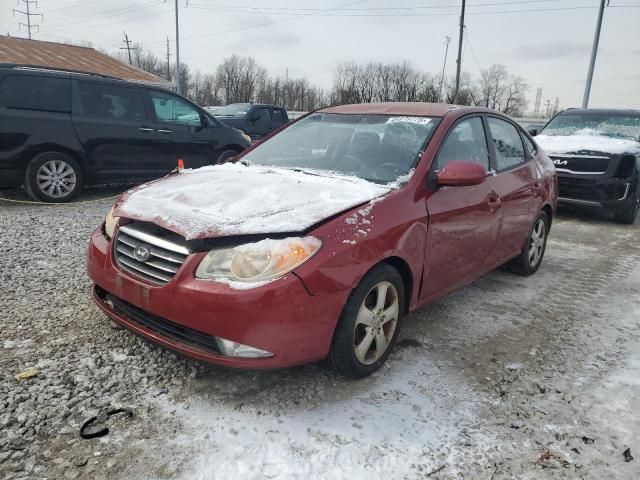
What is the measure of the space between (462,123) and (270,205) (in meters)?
1.77

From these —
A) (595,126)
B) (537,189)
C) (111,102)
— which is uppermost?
(595,126)

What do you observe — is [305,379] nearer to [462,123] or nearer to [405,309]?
[405,309]

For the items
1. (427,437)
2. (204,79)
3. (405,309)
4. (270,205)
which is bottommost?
(427,437)

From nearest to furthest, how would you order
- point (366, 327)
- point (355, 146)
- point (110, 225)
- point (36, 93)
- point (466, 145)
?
point (366, 327)
point (110, 225)
point (355, 146)
point (466, 145)
point (36, 93)

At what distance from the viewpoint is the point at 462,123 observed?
143 inches

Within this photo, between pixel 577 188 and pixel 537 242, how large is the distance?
11.7 ft

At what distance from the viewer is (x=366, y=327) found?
8.89ft

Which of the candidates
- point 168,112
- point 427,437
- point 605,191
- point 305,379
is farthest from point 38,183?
point 605,191

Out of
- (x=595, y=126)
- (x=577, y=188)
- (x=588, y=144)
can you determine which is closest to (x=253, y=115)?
(x=595, y=126)

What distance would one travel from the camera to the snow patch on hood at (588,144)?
766 cm

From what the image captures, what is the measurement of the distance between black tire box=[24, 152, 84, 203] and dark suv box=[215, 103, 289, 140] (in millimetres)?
8868

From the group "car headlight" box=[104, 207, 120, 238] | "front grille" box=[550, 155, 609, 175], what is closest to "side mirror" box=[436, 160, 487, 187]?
"car headlight" box=[104, 207, 120, 238]

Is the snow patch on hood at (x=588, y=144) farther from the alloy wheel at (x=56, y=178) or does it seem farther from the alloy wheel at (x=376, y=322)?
the alloy wheel at (x=56, y=178)

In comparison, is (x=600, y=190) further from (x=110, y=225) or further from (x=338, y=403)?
(x=110, y=225)
